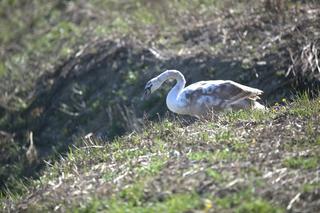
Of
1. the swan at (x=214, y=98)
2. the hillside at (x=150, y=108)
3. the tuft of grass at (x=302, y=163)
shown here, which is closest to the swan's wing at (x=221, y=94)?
the swan at (x=214, y=98)

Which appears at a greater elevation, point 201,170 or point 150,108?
point 201,170

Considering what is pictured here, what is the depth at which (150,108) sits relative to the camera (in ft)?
49.3

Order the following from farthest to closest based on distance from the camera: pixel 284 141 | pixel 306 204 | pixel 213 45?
pixel 213 45, pixel 284 141, pixel 306 204

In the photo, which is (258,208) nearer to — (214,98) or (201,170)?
(201,170)

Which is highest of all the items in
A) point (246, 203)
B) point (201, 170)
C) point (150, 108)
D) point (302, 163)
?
point (201, 170)

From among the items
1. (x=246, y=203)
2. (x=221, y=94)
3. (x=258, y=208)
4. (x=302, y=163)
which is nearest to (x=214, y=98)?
(x=221, y=94)

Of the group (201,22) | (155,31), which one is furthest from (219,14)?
(155,31)

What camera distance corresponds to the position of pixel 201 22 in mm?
16797

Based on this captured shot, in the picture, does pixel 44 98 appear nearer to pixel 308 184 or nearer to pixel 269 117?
pixel 269 117

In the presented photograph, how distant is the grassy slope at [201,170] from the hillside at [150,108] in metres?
0.02

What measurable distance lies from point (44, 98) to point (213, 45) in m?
4.17

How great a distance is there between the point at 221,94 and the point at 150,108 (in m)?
3.63

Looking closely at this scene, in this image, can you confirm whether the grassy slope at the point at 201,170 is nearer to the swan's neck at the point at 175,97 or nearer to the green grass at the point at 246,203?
the green grass at the point at 246,203

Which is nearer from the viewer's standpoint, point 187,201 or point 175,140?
point 187,201
